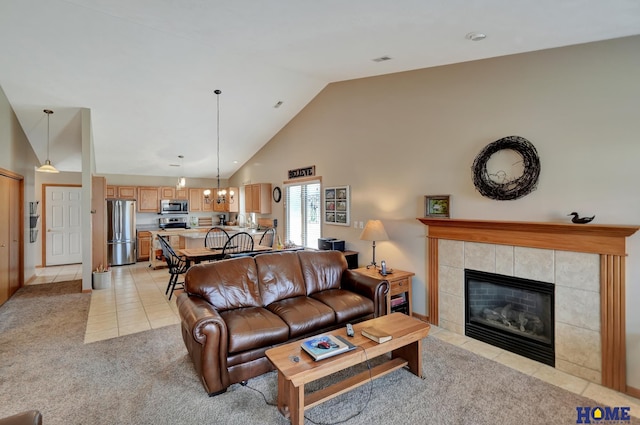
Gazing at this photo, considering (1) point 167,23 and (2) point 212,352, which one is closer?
(2) point 212,352

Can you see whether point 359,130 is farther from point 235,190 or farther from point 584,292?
point 235,190

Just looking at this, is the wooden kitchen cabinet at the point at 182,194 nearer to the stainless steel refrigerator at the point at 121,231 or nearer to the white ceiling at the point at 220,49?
the stainless steel refrigerator at the point at 121,231

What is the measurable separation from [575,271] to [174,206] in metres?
8.90

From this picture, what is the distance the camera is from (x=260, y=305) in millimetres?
3133

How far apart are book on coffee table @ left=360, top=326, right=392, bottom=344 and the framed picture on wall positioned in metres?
1.80

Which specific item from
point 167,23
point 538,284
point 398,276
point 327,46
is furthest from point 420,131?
point 167,23

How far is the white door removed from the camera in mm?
7445

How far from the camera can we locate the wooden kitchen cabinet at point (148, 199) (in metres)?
8.35

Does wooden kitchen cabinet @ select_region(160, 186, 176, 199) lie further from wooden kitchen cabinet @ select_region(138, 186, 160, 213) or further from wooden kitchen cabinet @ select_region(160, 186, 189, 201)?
wooden kitchen cabinet @ select_region(138, 186, 160, 213)

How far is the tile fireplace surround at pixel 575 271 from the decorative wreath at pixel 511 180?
0.31 metres

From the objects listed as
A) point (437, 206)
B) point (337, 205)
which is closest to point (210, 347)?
point (437, 206)

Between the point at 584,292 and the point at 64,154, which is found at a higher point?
the point at 64,154

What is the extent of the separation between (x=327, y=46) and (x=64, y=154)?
6509mm

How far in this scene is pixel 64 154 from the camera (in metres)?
6.58
